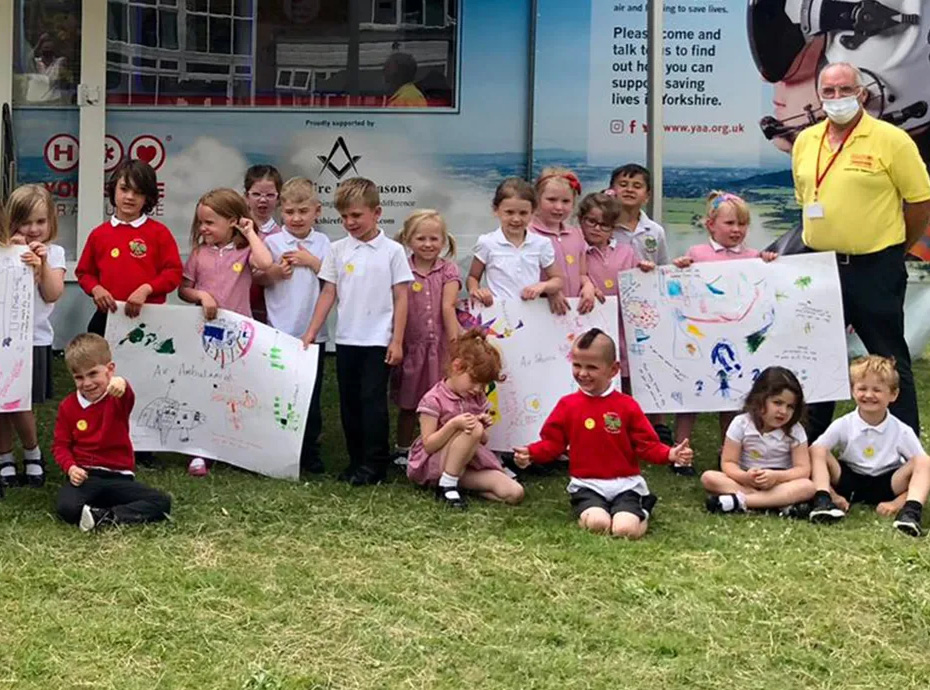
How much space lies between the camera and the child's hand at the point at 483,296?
218 inches

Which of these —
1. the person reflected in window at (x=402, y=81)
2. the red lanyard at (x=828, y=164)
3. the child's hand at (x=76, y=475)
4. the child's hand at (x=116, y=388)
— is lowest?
the child's hand at (x=76, y=475)

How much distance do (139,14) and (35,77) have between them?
2.56ft

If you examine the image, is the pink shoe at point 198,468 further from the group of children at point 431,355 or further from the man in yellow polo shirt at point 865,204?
the man in yellow polo shirt at point 865,204

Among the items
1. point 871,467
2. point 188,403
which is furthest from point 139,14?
point 871,467

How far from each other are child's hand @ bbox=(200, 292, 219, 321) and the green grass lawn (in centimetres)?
79

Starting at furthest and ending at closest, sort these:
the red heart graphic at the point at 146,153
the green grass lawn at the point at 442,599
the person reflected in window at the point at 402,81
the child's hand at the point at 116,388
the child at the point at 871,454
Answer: the red heart graphic at the point at 146,153
the person reflected in window at the point at 402,81
the child at the point at 871,454
the child's hand at the point at 116,388
the green grass lawn at the point at 442,599

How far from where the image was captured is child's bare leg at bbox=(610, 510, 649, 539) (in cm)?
452

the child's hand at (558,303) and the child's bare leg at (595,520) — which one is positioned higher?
the child's hand at (558,303)

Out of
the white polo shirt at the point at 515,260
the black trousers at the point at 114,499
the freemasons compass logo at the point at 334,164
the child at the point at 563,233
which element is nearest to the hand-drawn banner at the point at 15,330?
the black trousers at the point at 114,499

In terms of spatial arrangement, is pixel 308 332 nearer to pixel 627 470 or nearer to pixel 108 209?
pixel 627 470

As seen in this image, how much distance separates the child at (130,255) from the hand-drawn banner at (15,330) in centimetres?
37

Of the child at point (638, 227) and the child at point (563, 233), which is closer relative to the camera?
the child at point (563, 233)

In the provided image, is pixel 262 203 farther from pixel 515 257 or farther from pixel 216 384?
pixel 515 257

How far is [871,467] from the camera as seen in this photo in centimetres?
502
